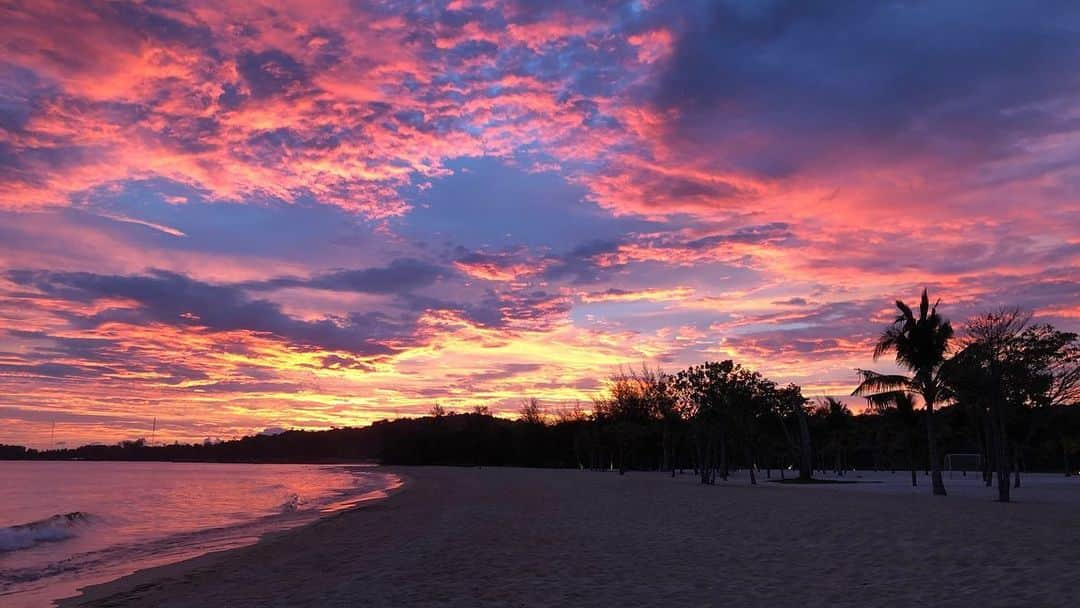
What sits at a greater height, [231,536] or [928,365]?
[928,365]

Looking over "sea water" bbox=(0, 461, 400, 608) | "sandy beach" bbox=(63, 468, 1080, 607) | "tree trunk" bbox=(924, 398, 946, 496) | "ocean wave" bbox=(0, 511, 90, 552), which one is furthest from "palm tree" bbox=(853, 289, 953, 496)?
"ocean wave" bbox=(0, 511, 90, 552)

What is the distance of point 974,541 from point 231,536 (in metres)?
21.5

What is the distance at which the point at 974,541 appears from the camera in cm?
1593

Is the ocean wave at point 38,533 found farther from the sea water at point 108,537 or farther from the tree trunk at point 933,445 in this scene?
the tree trunk at point 933,445

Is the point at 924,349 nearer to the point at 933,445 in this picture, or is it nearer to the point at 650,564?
the point at 933,445

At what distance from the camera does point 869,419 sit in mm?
93375

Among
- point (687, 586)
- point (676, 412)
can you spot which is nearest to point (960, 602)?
point (687, 586)

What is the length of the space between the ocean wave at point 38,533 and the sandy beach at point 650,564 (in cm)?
901

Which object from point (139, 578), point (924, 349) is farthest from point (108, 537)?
point (924, 349)

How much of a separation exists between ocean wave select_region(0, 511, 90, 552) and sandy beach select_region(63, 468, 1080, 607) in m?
9.01

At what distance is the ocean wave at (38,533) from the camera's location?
24453mm

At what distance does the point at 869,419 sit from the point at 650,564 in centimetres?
8892

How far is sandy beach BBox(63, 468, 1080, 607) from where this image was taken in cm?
1077

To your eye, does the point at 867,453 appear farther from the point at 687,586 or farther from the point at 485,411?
the point at 687,586
